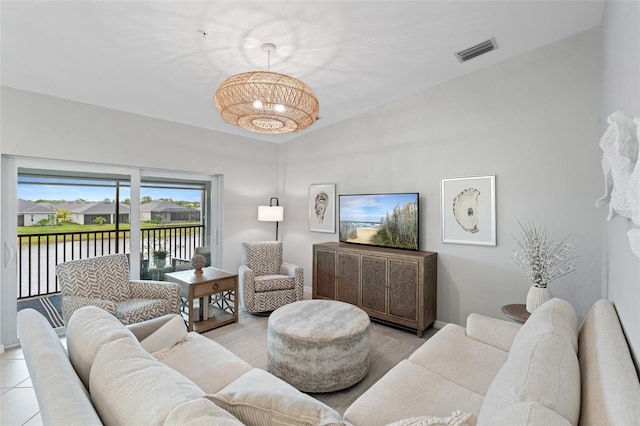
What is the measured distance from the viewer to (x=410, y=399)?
1.49 m

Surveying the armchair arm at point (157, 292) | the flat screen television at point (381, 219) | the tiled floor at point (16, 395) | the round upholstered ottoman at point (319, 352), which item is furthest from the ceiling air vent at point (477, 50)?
the tiled floor at point (16, 395)

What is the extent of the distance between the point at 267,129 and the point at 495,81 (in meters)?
2.50

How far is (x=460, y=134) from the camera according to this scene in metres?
3.36

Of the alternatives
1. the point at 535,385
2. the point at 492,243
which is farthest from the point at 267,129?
the point at 492,243

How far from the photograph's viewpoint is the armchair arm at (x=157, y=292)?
3.13 meters

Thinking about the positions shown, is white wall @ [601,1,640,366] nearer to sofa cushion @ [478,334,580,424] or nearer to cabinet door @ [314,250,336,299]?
sofa cushion @ [478,334,580,424]

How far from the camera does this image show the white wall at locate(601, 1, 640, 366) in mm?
1179

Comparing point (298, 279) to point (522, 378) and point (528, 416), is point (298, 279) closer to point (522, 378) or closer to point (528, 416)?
point (522, 378)

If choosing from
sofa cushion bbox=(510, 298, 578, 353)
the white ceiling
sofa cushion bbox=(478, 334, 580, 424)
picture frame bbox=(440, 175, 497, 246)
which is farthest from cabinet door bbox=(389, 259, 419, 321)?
the white ceiling

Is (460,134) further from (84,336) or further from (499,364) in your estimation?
(84,336)

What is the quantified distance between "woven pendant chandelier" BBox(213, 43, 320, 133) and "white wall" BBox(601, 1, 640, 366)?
1672 millimetres

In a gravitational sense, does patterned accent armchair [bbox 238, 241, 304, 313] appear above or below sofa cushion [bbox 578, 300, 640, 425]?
below

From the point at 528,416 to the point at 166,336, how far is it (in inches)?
78.8

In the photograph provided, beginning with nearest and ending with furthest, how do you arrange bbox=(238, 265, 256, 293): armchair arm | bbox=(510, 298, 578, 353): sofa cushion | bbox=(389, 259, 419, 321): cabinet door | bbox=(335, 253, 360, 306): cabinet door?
bbox=(510, 298, 578, 353): sofa cushion → bbox=(389, 259, 419, 321): cabinet door → bbox=(335, 253, 360, 306): cabinet door → bbox=(238, 265, 256, 293): armchair arm
